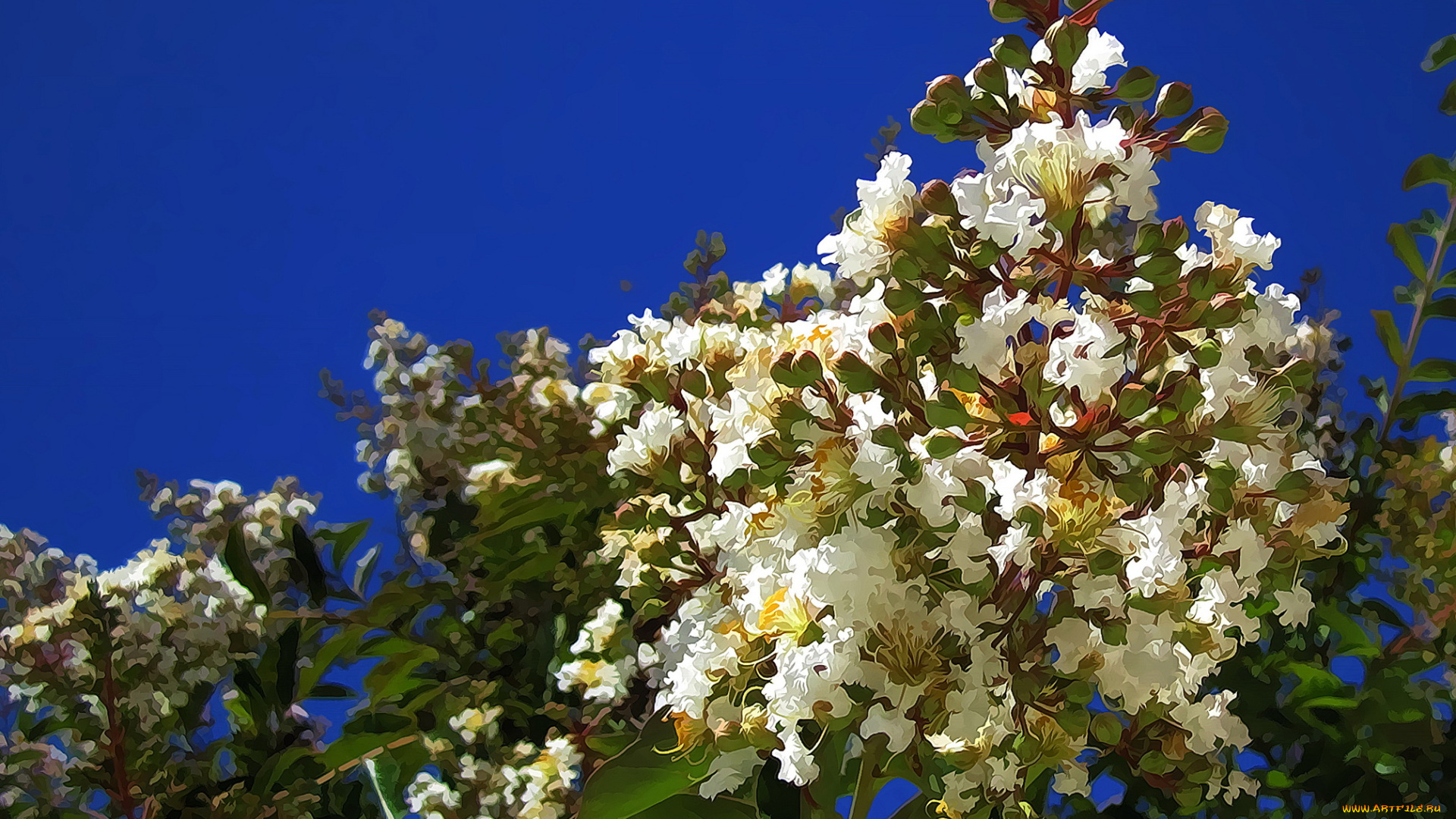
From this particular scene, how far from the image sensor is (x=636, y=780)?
1.42 feet

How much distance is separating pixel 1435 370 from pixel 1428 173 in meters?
0.09

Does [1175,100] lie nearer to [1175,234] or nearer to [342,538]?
[1175,234]

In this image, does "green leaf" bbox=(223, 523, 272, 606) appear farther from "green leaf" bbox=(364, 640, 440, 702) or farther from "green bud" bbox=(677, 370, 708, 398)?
"green bud" bbox=(677, 370, 708, 398)

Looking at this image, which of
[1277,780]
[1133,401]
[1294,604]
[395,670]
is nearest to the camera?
[1133,401]

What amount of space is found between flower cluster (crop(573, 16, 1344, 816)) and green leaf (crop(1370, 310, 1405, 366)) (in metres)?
0.20

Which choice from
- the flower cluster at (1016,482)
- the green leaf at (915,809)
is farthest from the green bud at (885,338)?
the green leaf at (915,809)

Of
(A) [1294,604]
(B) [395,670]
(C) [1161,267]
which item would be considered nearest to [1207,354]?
(C) [1161,267]

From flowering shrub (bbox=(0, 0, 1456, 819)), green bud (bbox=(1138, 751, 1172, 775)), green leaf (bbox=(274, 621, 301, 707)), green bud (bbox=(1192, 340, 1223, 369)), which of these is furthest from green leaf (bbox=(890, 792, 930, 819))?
green leaf (bbox=(274, 621, 301, 707))

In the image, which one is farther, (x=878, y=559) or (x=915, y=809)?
(x=915, y=809)

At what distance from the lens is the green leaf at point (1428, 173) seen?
497 mm

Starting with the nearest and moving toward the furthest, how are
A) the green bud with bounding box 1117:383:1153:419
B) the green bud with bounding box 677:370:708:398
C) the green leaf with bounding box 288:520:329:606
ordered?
1. the green bud with bounding box 1117:383:1153:419
2. the green bud with bounding box 677:370:708:398
3. the green leaf with bounding box 288:520:329:606

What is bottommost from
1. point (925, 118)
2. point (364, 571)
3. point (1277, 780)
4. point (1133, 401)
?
point (1277, 780)

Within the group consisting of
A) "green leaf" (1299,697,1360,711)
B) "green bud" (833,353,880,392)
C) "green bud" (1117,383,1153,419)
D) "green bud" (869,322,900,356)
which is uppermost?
"green bud" (869,322,900,356)

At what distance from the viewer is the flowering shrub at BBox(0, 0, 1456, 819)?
1.00ft
